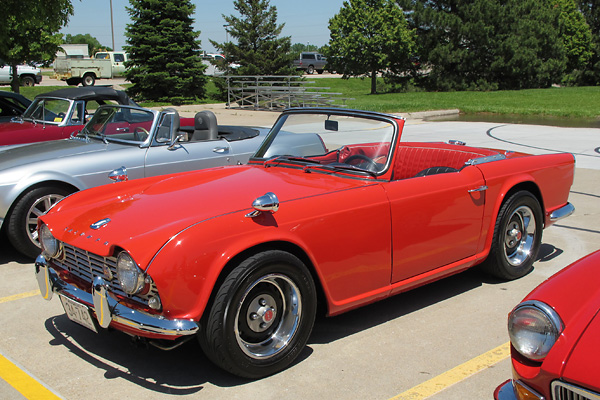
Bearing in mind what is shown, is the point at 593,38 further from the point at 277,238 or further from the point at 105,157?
the point at 277,238

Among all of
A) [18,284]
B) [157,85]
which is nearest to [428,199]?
[18,284]

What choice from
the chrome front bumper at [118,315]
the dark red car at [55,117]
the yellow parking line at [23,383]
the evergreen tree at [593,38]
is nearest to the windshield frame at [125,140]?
the dark red car at [55,117]

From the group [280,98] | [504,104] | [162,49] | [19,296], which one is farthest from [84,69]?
[19,296]

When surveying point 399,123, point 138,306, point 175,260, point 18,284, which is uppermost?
point 399,123

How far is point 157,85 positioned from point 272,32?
22.8 ft

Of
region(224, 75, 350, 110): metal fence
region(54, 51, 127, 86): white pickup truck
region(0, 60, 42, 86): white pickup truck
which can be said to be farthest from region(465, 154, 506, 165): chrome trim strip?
region(54, 51, 127, 86): white pickup truck

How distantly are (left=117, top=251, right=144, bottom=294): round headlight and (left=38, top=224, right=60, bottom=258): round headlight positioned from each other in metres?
0.76

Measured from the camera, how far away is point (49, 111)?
8.55 meters

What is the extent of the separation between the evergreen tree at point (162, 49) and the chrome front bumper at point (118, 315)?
949 inches

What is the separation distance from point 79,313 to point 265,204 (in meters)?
1.29

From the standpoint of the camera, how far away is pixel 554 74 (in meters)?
41.0

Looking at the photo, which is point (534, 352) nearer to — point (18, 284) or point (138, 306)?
point (138, 306)

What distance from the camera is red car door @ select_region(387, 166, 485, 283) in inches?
160

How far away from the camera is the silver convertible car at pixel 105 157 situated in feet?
18.5
